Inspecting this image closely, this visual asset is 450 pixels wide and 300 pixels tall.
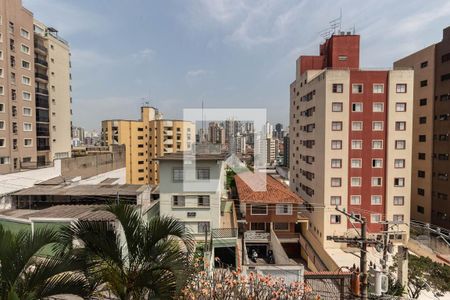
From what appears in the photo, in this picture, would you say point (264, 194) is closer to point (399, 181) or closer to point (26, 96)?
point (399, 181)

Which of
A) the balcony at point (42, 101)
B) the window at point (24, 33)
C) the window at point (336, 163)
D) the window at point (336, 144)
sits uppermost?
the window at point (24, 33)

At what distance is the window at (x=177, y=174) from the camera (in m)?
16.5

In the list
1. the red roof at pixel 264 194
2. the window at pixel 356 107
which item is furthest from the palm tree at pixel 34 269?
the window at pixel 356 107

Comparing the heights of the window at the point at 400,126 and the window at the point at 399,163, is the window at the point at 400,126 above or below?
above

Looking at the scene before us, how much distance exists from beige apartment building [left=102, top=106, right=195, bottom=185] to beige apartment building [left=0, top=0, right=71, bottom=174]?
14890 millimetres

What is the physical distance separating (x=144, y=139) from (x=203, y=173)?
113 ft

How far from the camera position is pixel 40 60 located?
1110 inches

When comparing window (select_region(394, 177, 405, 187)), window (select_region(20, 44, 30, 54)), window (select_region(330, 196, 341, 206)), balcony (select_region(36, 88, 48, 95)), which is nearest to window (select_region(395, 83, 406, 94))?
window (select_region(394, 177, 405, 187))

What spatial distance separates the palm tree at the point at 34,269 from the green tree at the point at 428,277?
44.0 ft

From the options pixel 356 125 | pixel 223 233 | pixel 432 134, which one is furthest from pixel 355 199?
pixel 223 233

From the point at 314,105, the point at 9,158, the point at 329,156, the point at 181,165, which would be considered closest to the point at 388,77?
the point at 314,105

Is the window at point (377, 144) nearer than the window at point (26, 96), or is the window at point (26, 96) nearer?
the window at point (377, 144)

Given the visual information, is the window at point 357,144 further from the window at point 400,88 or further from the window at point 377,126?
the window at point 400,88

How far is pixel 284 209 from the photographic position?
20.2 meters
